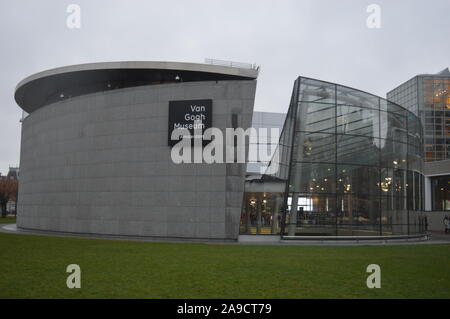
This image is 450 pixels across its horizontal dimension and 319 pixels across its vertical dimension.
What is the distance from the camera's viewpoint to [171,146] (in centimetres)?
2656

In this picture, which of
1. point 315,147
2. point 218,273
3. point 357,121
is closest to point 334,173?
point 315,147

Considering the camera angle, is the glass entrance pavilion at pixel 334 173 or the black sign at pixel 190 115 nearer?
the glass entrance pavilion at pixel 334 173

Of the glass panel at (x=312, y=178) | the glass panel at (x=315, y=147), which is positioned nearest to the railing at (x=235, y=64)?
the glass panel at (x=315, y=147)

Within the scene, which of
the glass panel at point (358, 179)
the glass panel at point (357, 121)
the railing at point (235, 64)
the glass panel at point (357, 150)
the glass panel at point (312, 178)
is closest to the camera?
the glass panel at point (312, 178)

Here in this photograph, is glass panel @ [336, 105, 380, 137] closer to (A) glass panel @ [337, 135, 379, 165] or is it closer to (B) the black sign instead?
(A) glass panel @ [337, 135, 379, 165]

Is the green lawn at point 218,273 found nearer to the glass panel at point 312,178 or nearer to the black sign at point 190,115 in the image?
the glass panel at point 312,178

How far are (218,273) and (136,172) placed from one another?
15.2 meters

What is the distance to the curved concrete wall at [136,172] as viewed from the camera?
25.7 metres

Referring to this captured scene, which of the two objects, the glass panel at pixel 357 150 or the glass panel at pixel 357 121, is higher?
the glass panel at pixel 357 121

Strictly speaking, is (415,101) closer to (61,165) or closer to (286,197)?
(286,197)

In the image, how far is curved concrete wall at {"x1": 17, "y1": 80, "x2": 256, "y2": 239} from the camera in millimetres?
25672

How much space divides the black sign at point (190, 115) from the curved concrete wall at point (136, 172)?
43 centimetres
